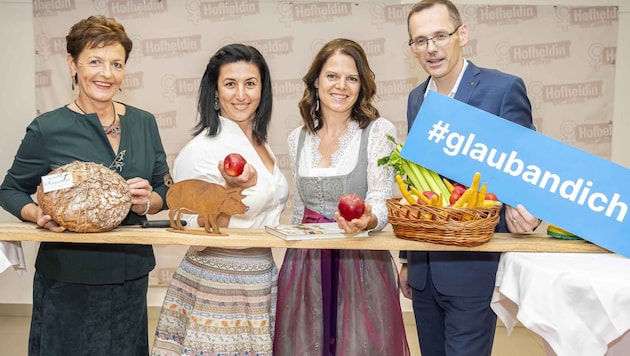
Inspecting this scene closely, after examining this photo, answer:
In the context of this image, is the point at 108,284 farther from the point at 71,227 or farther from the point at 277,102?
the point at 277,102

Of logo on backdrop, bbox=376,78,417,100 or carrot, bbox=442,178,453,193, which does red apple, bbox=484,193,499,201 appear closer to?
carrot, bbox=442,178,453,193

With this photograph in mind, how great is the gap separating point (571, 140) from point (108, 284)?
3777 mm

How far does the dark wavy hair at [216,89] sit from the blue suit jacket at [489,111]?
2.54 feet

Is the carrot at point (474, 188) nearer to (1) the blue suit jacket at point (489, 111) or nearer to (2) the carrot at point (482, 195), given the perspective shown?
(2) the carrot at point (482, 195)

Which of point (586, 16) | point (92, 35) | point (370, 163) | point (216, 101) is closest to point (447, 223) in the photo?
point (370, 163)

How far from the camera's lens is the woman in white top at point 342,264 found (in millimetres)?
2299

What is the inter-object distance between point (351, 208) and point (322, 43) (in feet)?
9.79

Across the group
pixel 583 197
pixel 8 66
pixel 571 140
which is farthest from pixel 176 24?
pixel 583 197

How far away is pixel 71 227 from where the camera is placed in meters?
2.04

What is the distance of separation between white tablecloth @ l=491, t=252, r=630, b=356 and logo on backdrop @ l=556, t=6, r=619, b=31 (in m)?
3.26

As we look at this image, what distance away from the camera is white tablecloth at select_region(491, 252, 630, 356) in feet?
5.75

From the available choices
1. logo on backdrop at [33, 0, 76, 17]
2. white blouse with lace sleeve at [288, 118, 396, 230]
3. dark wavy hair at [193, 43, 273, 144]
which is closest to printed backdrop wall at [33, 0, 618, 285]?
logo on backdrop at [33, 0, 76, 17]

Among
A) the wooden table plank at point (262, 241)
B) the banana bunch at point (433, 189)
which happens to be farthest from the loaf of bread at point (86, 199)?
the banana bunch at point (433, 189)

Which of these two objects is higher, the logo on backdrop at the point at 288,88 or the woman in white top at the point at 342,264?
the logo on backdrop at the point at 288,88
